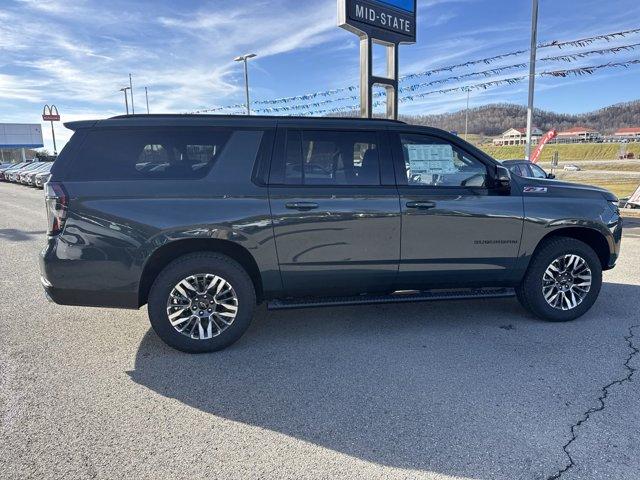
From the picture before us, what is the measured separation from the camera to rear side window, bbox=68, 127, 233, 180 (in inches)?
145

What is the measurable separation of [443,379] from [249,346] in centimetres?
168

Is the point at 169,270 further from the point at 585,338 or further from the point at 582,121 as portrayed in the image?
the point at 582,121

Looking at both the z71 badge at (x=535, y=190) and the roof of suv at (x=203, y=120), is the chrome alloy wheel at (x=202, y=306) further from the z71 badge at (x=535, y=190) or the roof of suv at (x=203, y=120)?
the z71 badge at (x=535, y=190)

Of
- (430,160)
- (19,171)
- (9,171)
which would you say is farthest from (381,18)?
(9,171)

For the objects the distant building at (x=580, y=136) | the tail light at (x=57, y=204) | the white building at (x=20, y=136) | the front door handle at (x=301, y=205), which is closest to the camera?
the tail light at (x=57, y=204)

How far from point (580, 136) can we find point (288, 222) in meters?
123

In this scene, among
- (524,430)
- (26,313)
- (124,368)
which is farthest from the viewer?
(26,313)

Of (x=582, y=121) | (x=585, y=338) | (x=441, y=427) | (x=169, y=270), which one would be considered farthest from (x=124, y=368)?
(x=582, y=121)

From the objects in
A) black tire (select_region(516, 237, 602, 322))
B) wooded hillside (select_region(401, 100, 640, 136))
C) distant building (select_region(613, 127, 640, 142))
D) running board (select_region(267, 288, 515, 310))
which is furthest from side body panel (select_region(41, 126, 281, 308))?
distant building (select_region(613, 127, 640, 142))

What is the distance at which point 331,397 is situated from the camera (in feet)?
10.5

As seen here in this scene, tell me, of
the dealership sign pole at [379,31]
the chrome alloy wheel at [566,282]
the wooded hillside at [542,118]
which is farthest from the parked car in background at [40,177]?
the wooded hillside at [542,118]

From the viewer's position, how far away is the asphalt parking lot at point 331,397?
2535 millimetres

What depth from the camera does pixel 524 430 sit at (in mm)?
2809

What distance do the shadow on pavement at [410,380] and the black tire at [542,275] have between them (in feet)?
0.42
